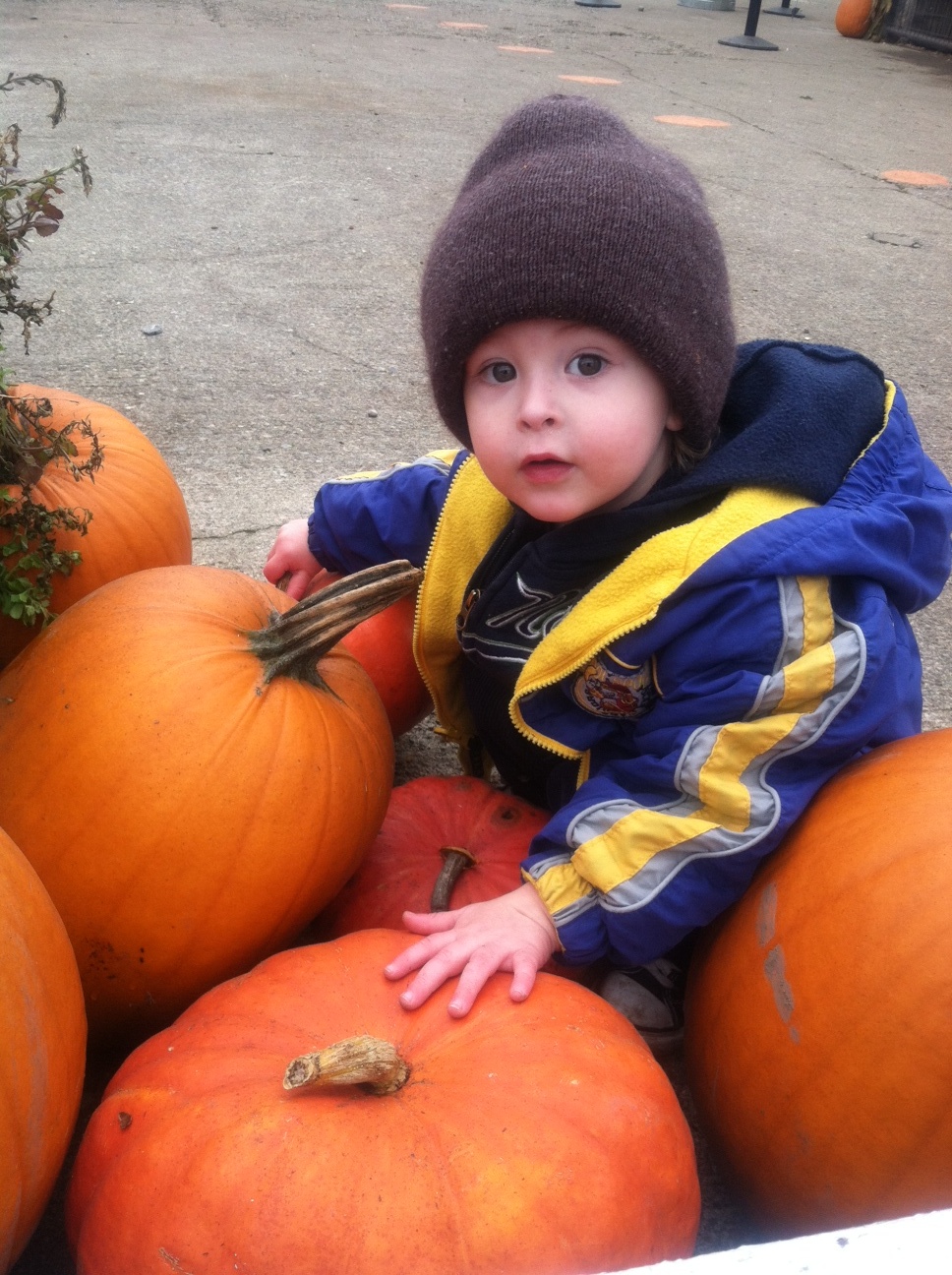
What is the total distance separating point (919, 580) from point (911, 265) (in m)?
4.73

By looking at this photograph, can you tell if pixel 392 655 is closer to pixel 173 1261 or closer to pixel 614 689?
pixel 614 689

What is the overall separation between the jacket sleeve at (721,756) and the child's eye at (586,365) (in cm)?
38

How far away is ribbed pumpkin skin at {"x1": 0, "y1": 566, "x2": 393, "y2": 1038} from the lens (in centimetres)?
162

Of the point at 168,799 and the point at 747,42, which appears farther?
the point at 747,42

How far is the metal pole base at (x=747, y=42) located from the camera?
13.8 m

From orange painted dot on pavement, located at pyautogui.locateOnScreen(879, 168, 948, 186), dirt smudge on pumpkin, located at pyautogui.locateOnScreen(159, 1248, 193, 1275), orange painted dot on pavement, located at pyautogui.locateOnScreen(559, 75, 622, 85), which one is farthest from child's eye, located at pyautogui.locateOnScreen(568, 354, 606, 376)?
orange painted dot on pavement, located at pyautogui.locateOnScreen(559, 75, 622, 85)

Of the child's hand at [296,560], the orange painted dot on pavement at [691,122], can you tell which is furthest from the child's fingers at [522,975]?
the orange painted dot on pavement at [691,122]

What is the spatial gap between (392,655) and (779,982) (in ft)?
3.53

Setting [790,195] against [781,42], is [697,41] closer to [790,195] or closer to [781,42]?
[781,42]

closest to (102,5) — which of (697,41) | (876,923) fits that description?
(697,41)

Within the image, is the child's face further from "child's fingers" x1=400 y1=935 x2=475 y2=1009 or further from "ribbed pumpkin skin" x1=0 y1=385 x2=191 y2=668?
"ribbed pumpkin skin" x1=0 y1=385 x2=191 y2=668

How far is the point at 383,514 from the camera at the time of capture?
2340mm

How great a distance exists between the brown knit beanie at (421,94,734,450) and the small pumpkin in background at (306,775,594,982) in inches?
29.8

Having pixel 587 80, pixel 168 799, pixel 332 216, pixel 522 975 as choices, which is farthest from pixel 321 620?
pixel 587 80
